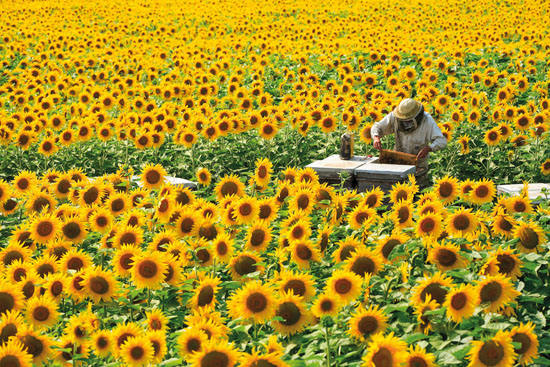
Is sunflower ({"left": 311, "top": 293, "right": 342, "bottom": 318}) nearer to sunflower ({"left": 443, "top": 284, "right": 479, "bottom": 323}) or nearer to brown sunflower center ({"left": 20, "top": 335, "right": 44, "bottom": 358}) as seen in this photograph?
sunflower ({"left": 443, "top": 284, "right": 479, "bottom": 323})

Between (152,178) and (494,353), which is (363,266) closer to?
(494,353)

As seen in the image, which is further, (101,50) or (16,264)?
(101,50)

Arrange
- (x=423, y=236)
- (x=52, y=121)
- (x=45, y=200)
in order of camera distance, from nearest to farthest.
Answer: (x=423, y=236)
(x=45, y=200)
(x=52, y=121)

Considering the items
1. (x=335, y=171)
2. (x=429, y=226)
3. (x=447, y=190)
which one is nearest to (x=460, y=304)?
(x=429, y=226)

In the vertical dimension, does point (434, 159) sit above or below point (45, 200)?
below

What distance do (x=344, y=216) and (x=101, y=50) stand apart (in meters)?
14.3

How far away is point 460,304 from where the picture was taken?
3221mm

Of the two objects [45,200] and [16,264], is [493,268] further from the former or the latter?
[45,200]

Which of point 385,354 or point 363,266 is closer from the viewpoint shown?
point 385,354

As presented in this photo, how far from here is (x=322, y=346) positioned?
132 inches

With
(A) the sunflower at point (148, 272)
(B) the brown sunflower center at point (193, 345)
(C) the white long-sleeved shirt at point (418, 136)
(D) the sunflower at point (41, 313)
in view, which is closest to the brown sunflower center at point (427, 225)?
(A) the sunflower at point (148, 272)

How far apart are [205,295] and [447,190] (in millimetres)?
2215

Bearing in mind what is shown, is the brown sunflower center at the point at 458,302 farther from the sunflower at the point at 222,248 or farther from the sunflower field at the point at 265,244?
the sunflower at the point at 222,248

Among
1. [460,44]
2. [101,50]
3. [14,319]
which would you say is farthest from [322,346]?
[101,50]
